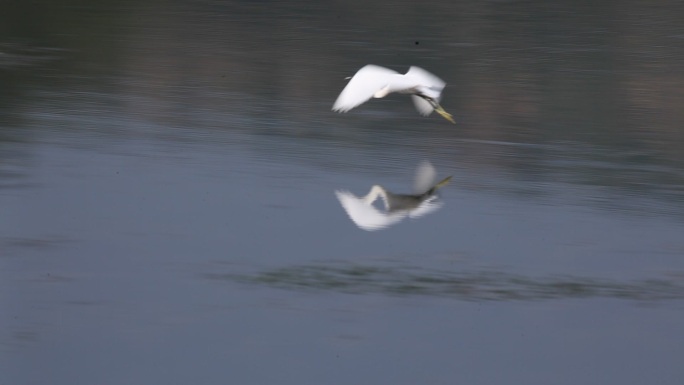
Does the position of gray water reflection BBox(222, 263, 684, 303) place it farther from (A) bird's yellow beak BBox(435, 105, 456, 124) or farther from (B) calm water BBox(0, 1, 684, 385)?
(A) bird's yellow beak BBox(435, 105, 456, 124)

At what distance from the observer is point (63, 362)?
5086 mm

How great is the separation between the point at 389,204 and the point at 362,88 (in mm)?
1089

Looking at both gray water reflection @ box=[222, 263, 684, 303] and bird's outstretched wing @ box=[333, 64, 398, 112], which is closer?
gray water reflection @ box=[222, 263, 684, 303]

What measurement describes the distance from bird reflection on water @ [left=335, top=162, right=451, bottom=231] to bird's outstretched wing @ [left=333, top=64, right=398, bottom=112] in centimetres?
68

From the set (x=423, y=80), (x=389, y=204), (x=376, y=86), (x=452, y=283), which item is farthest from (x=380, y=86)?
(x=452, y=283)

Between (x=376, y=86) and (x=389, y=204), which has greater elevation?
(x=376, y=86)

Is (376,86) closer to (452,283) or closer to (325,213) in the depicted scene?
(325,213)

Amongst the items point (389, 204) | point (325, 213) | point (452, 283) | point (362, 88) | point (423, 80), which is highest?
point (423, 80)

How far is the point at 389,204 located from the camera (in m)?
7.68

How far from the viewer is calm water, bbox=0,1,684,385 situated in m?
5.33

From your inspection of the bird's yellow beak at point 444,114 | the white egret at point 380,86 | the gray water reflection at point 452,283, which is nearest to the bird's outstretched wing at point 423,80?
the white egret at point 380,86

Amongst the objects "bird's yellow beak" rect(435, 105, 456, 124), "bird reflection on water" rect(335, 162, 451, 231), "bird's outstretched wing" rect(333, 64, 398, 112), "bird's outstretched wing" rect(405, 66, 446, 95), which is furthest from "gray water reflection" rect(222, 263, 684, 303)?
"bird's yellow beak" rect(435, 105, 456, 124)

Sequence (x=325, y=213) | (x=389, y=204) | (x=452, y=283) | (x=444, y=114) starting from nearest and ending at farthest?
(x=452, y=283) < (x=325, y=213) < (x=389, y=204) < (x=444, y=114)

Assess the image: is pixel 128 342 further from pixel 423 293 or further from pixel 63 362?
pixel 423 293
